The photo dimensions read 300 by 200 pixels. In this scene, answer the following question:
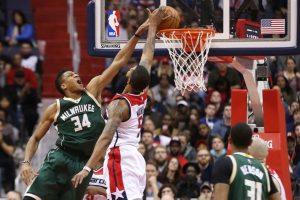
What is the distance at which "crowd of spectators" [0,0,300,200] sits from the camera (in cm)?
1507

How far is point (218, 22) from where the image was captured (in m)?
11.5

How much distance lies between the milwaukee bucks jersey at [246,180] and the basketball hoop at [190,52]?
101 inches

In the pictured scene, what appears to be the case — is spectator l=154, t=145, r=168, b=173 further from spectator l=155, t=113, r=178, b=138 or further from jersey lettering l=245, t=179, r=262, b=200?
jersey lettering l=245, t=179, r=262, b=200

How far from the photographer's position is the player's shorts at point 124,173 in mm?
10414

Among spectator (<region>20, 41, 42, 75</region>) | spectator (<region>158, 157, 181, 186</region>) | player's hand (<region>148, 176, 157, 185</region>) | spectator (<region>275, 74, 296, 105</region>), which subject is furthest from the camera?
spectator (<region>20, 41, 42, 75</region>)

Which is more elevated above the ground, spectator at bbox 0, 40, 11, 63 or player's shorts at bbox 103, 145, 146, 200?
spectator at bbox 0, 40, 11, 63

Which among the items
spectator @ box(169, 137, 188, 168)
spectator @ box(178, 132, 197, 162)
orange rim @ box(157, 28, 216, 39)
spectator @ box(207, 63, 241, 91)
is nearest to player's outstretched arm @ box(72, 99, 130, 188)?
orange rim @ box(157, 28, 216, 39)

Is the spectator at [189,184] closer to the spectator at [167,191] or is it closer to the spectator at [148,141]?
the spectator at [167,191]

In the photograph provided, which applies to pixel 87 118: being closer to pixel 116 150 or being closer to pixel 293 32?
pixel 116 150

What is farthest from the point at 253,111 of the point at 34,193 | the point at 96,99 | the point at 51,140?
the point at 51,140

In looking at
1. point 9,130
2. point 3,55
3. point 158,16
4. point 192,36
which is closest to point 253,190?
point 158,16

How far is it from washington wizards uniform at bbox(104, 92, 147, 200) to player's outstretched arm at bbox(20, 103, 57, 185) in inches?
32.7

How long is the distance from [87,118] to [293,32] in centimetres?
238

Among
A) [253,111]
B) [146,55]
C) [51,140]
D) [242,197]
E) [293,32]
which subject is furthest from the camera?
[51,140]
